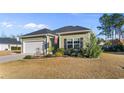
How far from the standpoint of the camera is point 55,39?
9.51m

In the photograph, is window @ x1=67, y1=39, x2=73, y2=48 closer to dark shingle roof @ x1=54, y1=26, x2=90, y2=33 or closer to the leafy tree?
dark shingle roof @ x1=54, y1=26, x2=90, y2=33

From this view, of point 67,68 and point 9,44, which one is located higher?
point 9,44

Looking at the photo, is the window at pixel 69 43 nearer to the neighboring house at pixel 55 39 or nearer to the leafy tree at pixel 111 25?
the neighboring house at pixel 55 39

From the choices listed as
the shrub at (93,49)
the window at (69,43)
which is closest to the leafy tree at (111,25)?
the shrub at (93,49)

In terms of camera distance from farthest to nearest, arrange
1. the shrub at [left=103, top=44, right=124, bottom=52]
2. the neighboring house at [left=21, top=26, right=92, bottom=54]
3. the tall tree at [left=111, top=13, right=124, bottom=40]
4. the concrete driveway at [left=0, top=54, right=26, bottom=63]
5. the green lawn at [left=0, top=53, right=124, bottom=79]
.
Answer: the neighboring house at [left=21, top=26, right=92, bottom=54], the concrete driveway at [left=0, top=54, right=26, bottom=63], the shrub at [left=103, top=44, right=124, bottom=52], the tall tree at [left=111, top=13, right=124, bottom=40], the green lawn at [left=0, top=53, right=124, bottom=79]

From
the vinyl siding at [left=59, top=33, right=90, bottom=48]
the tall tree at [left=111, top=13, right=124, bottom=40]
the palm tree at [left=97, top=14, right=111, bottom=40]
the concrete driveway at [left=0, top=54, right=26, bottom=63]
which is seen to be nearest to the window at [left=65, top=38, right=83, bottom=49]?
the vinyl siding at [left=59, top=33, right=90, bottom=48]

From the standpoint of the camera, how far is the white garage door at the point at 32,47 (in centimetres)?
901

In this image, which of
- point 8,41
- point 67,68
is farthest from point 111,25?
point 8,41

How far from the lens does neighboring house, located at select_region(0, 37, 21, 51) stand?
8.54 m

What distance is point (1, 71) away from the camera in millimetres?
8023

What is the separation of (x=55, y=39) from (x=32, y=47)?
117cm

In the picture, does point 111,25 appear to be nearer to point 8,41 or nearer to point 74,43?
point 74,43
